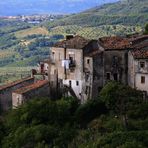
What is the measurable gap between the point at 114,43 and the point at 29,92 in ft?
29.6

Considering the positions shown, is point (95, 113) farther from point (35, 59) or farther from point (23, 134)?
point (35, 59)

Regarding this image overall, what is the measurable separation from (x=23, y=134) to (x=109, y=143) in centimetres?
867

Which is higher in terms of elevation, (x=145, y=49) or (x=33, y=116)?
(x=145, y=49)

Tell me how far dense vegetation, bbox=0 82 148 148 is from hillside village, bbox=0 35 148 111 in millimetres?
2165

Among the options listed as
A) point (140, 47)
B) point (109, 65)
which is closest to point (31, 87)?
point (109, 65)

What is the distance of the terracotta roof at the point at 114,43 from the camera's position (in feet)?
184

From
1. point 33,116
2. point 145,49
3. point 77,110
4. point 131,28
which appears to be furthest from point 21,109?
point 131,28

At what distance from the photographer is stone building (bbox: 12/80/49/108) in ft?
189

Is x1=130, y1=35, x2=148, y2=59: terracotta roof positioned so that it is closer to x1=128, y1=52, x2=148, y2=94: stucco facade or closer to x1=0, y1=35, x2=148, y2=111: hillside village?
x1=0, y1=35, x2=148, y2=111: hillside village

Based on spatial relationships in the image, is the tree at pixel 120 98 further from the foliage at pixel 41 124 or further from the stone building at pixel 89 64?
the foliage at pixel 41 124

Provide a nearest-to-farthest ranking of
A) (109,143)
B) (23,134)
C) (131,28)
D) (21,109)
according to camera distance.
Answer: (109,143) → (23,134) → (21,109) → (131,28)

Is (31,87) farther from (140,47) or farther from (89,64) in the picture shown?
(140,47)

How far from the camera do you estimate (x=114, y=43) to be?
57406mm

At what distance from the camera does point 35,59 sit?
180 meters
